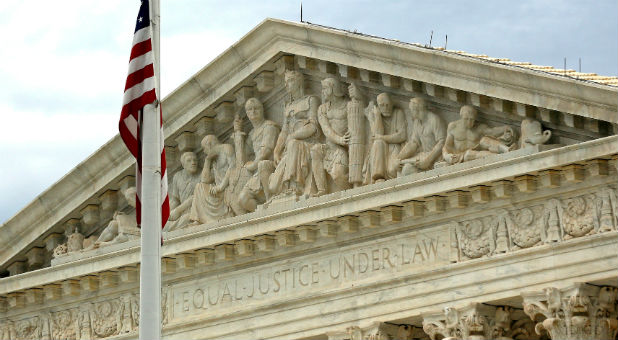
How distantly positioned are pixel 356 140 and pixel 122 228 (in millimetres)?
5492

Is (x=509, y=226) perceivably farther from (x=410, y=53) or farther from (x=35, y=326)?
(x=35, y=326)

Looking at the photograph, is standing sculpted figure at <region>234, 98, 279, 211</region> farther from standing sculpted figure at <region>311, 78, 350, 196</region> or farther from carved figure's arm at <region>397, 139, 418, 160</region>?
carved figure's arm at <region>397, 139, 418, 160</region>

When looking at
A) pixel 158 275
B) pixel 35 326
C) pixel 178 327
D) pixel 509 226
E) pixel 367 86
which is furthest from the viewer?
pixel 35 326

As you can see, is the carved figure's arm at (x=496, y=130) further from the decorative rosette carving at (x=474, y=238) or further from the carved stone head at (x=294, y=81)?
the carved stone head at (x=294, y=81)

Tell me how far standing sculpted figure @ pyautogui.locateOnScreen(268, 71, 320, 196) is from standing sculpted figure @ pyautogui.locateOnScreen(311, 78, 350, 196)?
214 millimetres

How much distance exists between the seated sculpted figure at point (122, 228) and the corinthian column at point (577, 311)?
852 centimetres

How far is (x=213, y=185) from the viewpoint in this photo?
3384 centimetres

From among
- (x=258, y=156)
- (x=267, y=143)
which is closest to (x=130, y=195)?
(x=258, y=156)

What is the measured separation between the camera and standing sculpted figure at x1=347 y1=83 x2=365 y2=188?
31578mm

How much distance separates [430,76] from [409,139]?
3.58 feet

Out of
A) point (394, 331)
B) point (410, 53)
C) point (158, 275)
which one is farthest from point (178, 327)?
point (158, 275)

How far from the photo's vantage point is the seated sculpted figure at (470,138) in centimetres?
2998

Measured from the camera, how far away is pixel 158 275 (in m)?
23.7

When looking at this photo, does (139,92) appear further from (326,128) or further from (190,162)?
(190,162)
